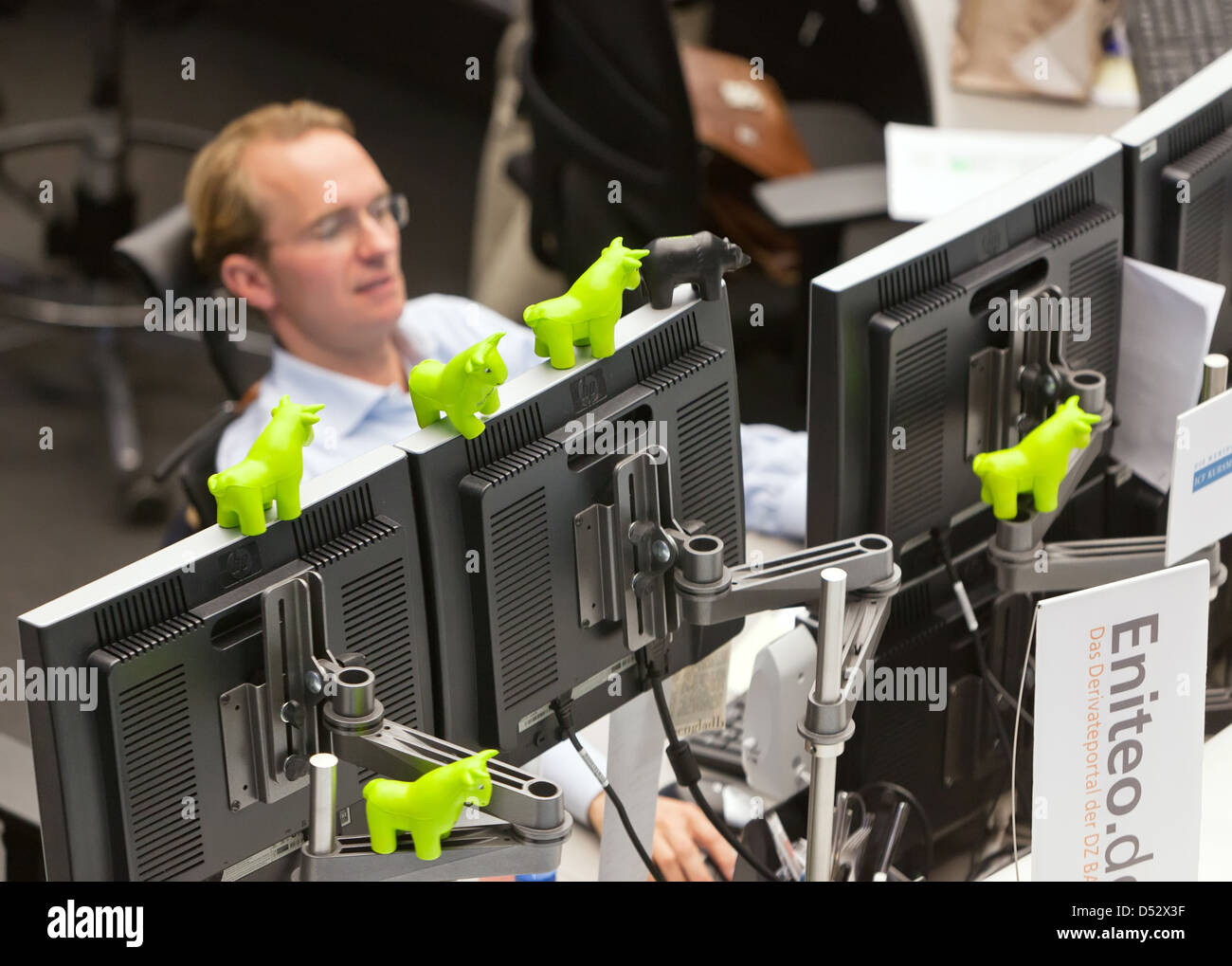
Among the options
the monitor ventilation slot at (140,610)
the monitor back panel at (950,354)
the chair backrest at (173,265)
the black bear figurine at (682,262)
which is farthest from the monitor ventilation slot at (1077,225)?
the chair backrest at (173,265)

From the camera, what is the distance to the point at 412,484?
118 centimetres

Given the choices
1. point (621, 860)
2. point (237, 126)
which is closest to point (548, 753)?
point (621, 860)

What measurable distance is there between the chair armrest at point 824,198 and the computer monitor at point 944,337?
3.32 ft

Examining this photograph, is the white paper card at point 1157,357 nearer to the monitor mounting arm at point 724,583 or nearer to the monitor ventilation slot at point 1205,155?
the monitor ventilation slot at point 1205,155

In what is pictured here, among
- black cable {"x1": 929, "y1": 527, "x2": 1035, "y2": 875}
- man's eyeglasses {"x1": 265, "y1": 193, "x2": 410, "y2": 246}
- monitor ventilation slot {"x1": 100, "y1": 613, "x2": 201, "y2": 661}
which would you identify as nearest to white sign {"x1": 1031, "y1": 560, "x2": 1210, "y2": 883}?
black cable {"x1": 929, "y1": 527, "x2": 1035, "y2": 875}

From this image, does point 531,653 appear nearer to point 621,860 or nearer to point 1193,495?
Result: point 621,860

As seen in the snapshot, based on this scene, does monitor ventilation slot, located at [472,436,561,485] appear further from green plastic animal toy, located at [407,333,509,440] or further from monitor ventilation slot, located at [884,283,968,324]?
monitor ventilation slot, located at [884,283,968,324]

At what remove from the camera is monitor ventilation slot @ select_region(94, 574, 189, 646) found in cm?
105

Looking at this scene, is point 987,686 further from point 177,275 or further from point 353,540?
point 177,275

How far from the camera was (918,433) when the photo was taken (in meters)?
1.43

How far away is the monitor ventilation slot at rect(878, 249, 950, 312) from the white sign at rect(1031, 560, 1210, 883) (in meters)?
0.31

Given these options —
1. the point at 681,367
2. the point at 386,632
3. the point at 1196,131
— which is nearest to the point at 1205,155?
the point at 1196,131

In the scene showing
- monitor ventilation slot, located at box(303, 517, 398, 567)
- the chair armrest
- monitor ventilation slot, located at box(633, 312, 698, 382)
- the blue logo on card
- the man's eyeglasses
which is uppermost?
monitor ventilation slot, located at box(633, 312, 698, 382)

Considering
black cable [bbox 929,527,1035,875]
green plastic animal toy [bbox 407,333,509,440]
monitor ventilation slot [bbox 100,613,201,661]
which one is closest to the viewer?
monitor ventilation slot [bbox 100,613,201,661]
